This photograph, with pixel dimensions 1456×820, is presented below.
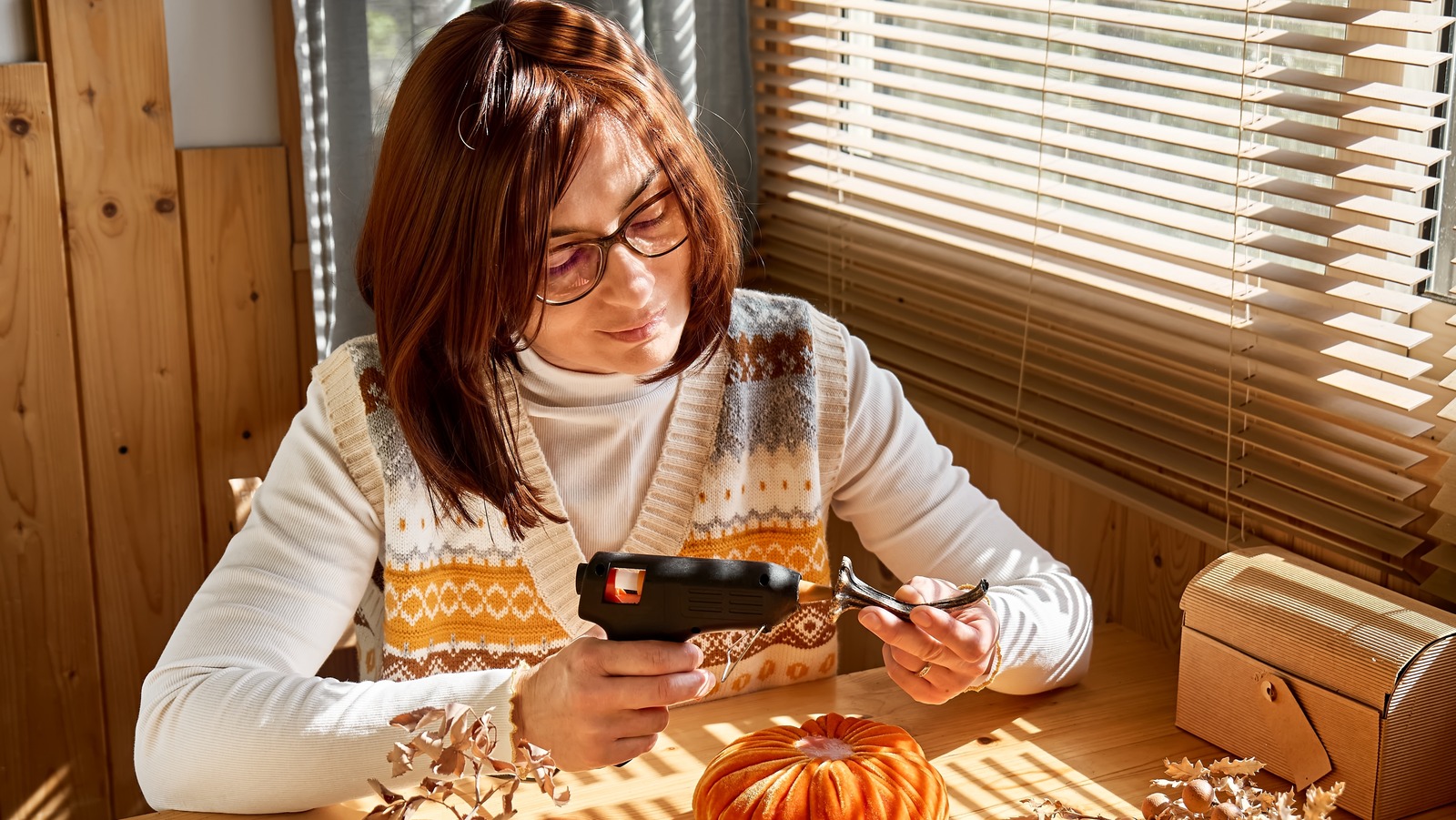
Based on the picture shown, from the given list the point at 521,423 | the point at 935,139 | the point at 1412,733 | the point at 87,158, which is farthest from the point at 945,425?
the point at 87,158

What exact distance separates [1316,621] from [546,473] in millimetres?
709

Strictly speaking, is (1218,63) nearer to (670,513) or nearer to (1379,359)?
(1379,359)

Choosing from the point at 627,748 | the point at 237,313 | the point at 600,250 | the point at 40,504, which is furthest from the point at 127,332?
the point at 627,748

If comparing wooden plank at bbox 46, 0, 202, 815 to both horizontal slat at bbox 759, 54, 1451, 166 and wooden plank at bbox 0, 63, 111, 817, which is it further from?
horizontal slat at bbox 759, 54, 1451, 166

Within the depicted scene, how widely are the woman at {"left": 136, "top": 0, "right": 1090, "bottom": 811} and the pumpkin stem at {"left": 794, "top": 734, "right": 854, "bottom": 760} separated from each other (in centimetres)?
10

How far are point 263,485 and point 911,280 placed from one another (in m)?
0.98

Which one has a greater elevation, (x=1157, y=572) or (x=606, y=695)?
(x=606, y=695)

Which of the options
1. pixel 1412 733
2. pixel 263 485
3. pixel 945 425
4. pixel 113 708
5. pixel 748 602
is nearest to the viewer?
pixel 748 602

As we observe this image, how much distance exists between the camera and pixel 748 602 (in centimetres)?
90

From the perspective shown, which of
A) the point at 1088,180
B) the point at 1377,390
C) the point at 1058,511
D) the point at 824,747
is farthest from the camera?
the point at 1058,511

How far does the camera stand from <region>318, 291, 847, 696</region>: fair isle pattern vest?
4.19ft

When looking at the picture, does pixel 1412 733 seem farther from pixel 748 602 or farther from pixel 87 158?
pixel 87 158

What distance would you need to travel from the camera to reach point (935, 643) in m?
1.09

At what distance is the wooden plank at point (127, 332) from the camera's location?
182cm
